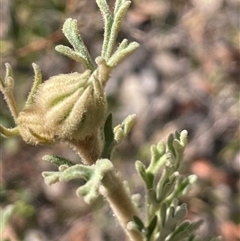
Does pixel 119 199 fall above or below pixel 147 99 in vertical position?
above

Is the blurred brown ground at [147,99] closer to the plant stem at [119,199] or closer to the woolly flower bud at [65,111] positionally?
the plant stem at [119,199]

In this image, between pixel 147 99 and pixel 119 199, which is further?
pixel 147 99

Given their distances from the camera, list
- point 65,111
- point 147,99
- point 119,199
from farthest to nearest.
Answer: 1. point 147,99
2. point 119,199
3. point 65,111

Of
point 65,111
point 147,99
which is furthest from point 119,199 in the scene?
point 147,99

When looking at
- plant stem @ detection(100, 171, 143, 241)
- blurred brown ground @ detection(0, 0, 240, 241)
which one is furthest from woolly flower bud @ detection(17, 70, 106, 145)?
blurred brown ground @ detection(0, 0, 240, 241)

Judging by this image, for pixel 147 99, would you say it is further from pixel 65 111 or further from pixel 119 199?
pixel 65 111

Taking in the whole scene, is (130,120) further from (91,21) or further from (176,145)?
(91,21)

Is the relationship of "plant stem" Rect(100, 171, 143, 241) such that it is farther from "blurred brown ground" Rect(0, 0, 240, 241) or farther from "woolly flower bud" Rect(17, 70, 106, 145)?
"blurred brown ground" Rect(0, 0, 240, 241)
